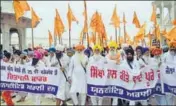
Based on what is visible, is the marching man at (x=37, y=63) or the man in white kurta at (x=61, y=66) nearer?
the man in white kurta at (x=61, y=66)

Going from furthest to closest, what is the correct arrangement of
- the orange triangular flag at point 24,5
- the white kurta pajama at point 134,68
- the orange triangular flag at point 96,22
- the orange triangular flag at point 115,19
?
the orange triangular flag at point 115,19, the orange triangular flag at point 96,22, the orange triangular flag at point 24,5, the white kurta pajama at point 134,68

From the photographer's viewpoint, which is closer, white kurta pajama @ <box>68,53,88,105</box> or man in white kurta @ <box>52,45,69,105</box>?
white kurta pajama @ <box>68,53,88,105</box>

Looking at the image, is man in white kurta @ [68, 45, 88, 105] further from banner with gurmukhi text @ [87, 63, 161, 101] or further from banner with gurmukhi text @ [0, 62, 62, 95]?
banner with gurmukhi text @ [0, 62, 62, 95]

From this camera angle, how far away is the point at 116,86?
10.5 metres

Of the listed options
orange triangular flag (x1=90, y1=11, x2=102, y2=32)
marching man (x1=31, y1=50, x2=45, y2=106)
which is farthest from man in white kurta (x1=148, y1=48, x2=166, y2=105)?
orange triangular flag (x1=90, y1=11, x2=102, y2=32)

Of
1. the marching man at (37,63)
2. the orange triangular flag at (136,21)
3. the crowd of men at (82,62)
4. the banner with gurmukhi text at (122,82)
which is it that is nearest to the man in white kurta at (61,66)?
the crowd of men at (82,62)

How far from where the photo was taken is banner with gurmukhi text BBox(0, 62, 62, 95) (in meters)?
11.0

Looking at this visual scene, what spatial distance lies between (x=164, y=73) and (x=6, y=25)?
23.6 metres

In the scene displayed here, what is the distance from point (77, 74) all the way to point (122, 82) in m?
1.25

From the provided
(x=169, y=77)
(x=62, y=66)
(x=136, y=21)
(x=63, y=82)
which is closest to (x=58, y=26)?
(x=136, y=21)

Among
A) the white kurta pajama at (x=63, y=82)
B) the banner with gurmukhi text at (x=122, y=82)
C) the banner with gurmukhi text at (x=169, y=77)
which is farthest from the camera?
the white kurta pajama at (x=63, y=82)

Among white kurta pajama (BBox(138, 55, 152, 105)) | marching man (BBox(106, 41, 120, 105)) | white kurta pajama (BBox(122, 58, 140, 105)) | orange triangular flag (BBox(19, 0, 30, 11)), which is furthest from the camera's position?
orange triangular flag (BBox(19, 0, 30, 11))

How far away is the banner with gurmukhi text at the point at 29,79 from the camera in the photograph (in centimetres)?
1102

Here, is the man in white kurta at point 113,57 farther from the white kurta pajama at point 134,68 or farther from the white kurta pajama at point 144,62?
the white kurta pajama at point 144,62
